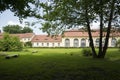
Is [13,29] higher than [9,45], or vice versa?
[13,29]

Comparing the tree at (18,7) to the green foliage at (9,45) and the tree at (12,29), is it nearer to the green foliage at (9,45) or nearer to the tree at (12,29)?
the green foliage at (9,45)

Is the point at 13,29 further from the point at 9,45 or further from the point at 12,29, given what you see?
the point at 9,45

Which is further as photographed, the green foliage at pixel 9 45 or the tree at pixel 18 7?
the green foliage at pixel 9 45

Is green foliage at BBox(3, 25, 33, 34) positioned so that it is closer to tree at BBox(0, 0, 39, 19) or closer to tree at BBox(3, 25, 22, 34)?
tree at BBox(3, 25, 22, 34)

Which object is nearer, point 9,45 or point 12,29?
point 9,45

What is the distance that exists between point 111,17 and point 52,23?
7.24 m

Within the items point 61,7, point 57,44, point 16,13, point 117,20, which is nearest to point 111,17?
point 117,20

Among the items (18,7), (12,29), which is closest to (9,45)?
(18,7)

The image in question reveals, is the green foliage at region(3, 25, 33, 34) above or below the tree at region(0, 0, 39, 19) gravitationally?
above

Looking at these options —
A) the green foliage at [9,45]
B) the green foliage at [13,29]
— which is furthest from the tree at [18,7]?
the green foliage at [13,29]

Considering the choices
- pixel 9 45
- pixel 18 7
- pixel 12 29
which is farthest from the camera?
pixel 12 29

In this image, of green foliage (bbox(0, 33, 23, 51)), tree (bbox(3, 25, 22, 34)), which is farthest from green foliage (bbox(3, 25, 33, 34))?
green foliage (bbox(0, 33, 23, 51))

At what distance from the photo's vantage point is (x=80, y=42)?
90.8 meters

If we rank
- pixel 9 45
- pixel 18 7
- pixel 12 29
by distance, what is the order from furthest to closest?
1. pixel 12 29
2. pixel 9 45
3. pixel 18 7
